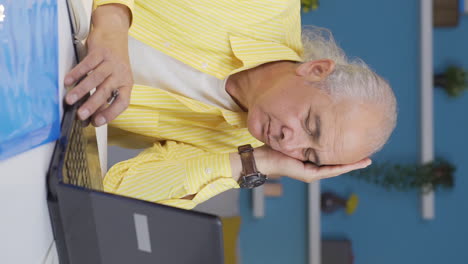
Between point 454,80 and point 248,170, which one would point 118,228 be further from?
point 454,80

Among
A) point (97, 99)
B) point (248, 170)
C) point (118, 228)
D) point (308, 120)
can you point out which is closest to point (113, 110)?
point (97, 99)

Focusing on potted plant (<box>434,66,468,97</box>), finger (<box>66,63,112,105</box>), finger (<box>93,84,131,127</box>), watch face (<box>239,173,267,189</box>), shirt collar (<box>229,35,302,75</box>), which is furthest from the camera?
potted plant (<box>434,66,468,97</box>)

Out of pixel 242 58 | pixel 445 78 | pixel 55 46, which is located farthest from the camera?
pixel 445 78

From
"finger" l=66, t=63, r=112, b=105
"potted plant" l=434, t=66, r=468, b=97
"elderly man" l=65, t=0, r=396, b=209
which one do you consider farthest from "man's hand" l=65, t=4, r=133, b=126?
"potted plant" l=434, t=66, r=468, b=97

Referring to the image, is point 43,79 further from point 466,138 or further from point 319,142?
point 466,138

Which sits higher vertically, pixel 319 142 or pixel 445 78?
pixel 319 142

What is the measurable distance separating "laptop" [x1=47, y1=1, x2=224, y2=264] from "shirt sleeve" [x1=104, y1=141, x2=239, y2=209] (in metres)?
0.75

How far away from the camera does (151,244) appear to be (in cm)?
51

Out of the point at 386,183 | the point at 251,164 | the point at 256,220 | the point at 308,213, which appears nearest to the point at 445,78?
the point at 386,183

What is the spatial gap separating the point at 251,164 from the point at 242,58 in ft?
0.94

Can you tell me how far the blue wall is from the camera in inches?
122

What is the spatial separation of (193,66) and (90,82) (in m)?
0.64

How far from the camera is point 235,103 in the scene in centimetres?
138

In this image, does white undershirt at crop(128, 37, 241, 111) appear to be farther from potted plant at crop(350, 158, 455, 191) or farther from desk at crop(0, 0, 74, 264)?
potted plant at crop(350, 158, 455, 191)
